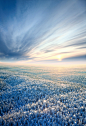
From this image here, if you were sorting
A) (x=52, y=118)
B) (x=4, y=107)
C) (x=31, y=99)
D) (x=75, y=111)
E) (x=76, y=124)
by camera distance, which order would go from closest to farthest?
(x=76, y=124) < (x=52, y=118) < (x=75, y=111) < (x=4, y=107) < (x=31, y=99)

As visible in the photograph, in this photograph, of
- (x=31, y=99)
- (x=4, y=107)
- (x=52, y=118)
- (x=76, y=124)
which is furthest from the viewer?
(x=31, y=99)

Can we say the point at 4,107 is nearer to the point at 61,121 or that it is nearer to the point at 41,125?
the point at 41,125

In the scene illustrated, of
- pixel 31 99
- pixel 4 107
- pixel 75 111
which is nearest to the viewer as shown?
pixel 75 111

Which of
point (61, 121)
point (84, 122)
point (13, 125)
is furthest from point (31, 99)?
point (84, 122)

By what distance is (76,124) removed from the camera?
457cm

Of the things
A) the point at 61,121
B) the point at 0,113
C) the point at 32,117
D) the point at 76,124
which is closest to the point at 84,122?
the point at 76,124

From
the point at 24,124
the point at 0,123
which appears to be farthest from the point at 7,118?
the point at 24,124

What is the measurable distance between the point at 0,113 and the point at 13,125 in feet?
7.55

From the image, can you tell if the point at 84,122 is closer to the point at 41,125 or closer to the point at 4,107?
the point at 41,125

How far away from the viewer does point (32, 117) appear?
5188 mm

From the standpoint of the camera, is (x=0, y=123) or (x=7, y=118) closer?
(x=0, y=123)

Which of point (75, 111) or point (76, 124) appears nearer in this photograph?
point (76, 124)

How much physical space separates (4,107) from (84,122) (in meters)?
7.08

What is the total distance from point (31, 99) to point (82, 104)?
5690 millimetres
